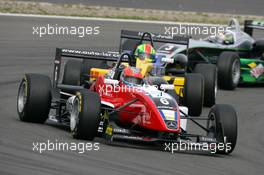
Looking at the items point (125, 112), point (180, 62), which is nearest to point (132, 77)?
point (125, 112)

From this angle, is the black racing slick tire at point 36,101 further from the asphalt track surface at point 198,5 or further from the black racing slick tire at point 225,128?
the asphalt track surface at point 198,5

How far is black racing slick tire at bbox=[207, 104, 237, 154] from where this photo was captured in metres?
13.1

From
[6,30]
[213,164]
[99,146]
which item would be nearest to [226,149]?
[213,164]

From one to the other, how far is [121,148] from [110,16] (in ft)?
60.7

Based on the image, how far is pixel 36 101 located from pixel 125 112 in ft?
4.81

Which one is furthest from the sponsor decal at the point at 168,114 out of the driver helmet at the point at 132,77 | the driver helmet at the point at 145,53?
the driver helmet at the point at 145,53

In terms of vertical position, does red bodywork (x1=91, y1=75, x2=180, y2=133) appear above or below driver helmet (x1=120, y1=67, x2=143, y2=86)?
below

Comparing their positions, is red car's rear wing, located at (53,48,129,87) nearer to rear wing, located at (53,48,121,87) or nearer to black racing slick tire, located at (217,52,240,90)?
rear wing, located at (53,48,121,87)

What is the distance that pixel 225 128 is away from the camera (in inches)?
517

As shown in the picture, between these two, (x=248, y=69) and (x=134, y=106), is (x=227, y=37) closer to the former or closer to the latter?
(x=248, y=69)

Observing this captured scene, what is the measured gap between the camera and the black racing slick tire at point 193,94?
15.5 m

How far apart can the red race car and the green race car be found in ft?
18.9

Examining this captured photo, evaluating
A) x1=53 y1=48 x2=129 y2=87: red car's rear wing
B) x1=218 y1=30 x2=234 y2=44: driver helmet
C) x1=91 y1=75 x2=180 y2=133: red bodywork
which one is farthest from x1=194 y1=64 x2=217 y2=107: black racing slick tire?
x1=218 y1=30 x2=234 y2=44: driver helmet

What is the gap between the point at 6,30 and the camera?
88.2ft
